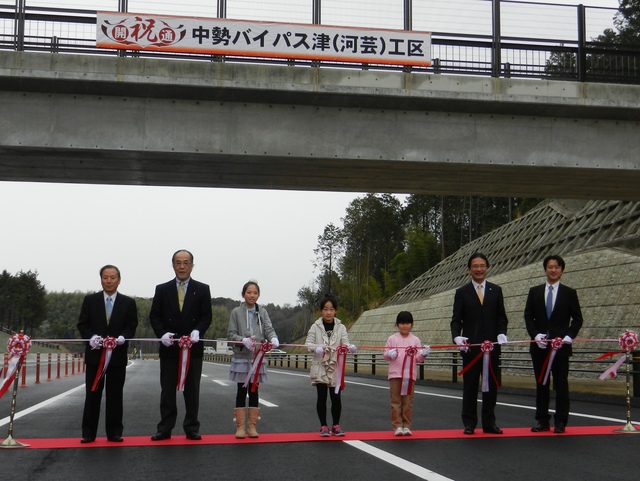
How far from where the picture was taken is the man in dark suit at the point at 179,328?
8.76 metres

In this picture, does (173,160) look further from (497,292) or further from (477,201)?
(477,201)

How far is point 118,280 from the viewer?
29.0 ft

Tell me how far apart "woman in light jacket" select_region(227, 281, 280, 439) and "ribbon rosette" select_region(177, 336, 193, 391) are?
0.47m

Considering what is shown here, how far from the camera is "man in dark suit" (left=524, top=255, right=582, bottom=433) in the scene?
30.5ft

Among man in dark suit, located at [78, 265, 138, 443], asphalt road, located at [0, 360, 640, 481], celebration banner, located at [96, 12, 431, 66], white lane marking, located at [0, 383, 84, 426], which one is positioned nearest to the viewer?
asphalt road, located at [0, 360, 640, 481]

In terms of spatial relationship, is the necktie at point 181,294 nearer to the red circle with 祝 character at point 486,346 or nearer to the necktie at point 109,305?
the necktie at point 109,305

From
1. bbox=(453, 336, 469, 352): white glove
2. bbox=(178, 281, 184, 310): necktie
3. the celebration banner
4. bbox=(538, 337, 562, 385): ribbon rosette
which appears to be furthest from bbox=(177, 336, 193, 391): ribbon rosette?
the celebration banner

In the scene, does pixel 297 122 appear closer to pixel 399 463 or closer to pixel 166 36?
pixel 166 36

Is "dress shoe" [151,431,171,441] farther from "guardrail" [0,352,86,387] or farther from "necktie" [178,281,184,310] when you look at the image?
"guardrail" [0,352,86,387]

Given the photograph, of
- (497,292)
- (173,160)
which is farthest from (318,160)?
(497,292)

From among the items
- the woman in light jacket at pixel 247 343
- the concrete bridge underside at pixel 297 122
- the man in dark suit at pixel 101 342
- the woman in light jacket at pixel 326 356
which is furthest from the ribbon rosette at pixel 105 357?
the concrete bridge underside at pixel 297 122

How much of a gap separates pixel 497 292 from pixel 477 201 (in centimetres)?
7710

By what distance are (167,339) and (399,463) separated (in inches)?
119

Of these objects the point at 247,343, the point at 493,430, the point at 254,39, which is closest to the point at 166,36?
the point at 254,39
